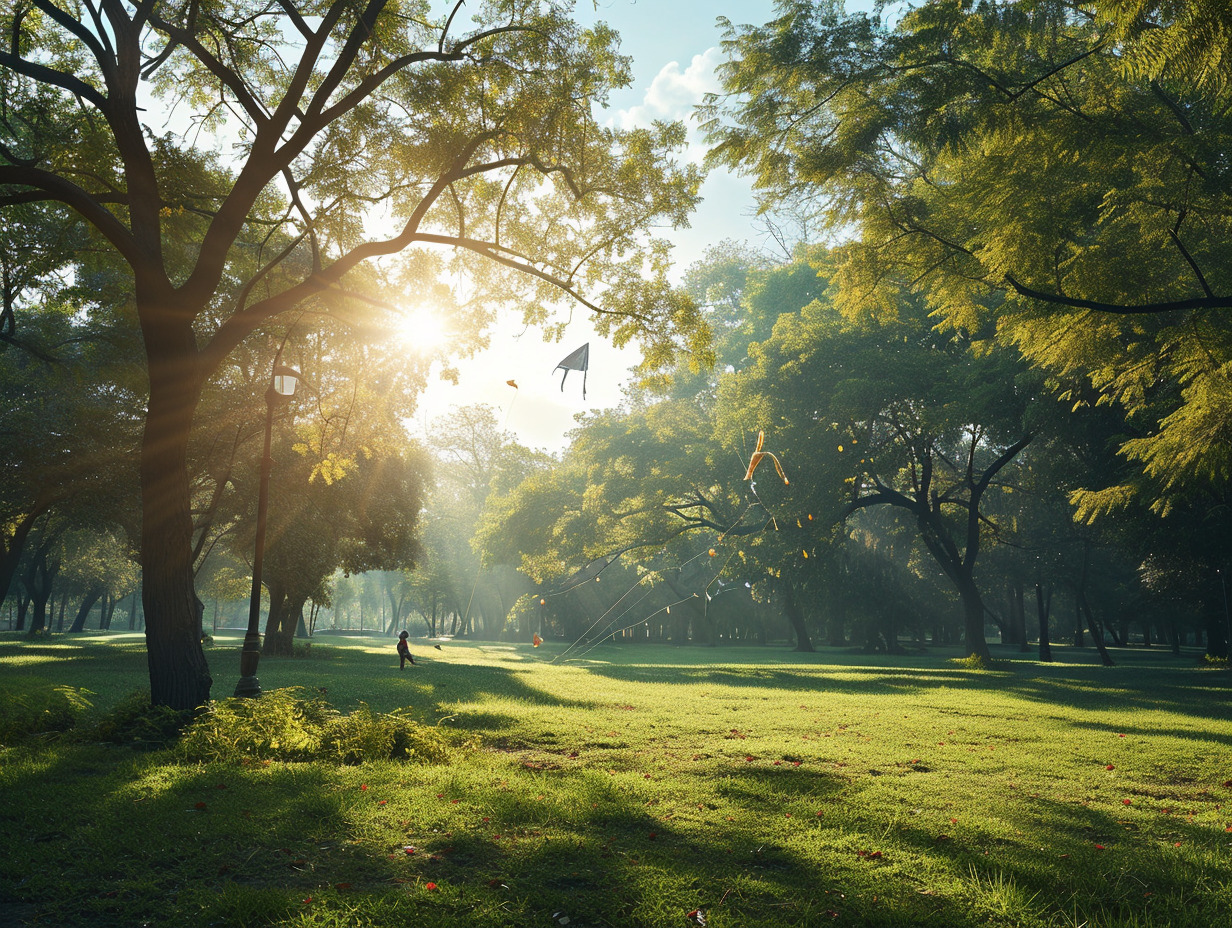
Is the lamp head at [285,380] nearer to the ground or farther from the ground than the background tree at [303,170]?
nearer to the ground

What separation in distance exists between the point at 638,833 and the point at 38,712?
7.63 m

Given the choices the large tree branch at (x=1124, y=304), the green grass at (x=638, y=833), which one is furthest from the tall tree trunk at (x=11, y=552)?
the large tree branch at (x=1124, y=304)

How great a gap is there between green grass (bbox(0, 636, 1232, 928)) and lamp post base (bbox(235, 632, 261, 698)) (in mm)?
2188

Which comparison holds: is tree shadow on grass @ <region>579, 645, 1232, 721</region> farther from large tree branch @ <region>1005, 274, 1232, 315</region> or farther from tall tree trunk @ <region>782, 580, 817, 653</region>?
tall tree trunk @ <region>782, 580, 817, 653</region>

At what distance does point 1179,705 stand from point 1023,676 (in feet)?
A: 25.3

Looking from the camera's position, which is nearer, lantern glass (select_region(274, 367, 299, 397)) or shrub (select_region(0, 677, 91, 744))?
shrub (select_region(0, 677, 91, 744))

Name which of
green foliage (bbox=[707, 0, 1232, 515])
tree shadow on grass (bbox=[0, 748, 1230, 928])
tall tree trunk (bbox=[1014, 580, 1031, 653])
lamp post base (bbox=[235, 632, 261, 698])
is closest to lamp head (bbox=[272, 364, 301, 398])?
lamp post base (bbox=[235, 632, 261, 698])

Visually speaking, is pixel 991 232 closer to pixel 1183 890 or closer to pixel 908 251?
pixel 908 251

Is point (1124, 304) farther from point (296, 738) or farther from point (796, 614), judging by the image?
point (796, 614)

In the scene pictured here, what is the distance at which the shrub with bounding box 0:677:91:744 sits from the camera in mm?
7602

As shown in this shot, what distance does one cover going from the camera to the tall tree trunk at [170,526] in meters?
8.45

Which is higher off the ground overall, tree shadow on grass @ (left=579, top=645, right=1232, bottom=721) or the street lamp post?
the street lamp post

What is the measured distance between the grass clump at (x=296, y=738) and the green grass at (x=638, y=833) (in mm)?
336

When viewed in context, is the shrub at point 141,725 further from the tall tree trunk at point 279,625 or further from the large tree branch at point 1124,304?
the tall tree trunk at point 279,625
